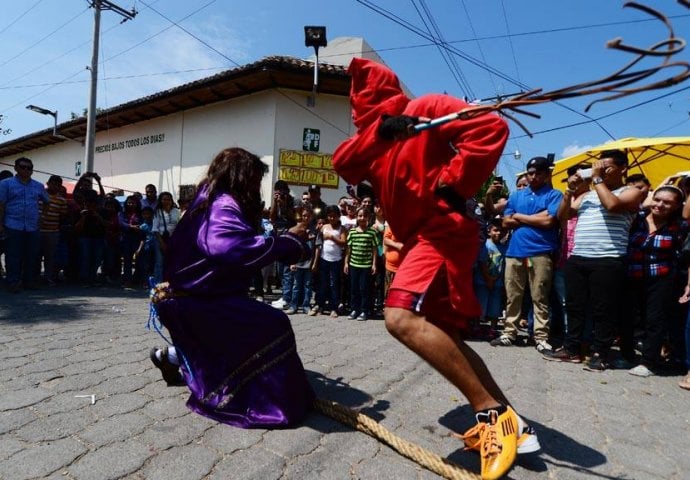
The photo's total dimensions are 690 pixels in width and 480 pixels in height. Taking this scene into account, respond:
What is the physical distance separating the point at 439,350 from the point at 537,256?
10.4 ft

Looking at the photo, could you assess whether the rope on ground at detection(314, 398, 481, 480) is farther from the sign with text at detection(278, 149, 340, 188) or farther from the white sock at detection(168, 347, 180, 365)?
the sign with text at detection(278, 149, 340, 188)

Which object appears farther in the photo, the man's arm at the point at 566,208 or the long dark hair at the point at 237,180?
the man's arm at the point at 566,208

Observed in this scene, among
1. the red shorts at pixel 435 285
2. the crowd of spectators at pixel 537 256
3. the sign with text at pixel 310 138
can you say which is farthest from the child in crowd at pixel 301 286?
the sign with text at pixel 310 138

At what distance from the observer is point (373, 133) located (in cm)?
233

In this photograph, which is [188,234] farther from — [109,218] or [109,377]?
[109,218]

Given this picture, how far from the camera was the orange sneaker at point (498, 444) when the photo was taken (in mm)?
2035

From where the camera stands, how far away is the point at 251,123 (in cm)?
1425

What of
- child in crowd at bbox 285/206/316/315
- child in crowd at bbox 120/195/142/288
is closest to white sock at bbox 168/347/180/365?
child in crowd at bbox 285/206/316/315

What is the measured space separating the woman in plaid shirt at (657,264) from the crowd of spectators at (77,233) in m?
6.60

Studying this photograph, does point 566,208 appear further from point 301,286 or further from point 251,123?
point 251,123

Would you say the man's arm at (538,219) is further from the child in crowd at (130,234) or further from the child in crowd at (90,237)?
the child in crowd at (90,237)

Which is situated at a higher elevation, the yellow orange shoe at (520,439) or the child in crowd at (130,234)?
the child in crowd at (130,234)

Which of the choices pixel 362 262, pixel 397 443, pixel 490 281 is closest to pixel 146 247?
pixel 362 262

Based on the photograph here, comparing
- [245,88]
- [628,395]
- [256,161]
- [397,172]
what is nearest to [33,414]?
[256,161]
